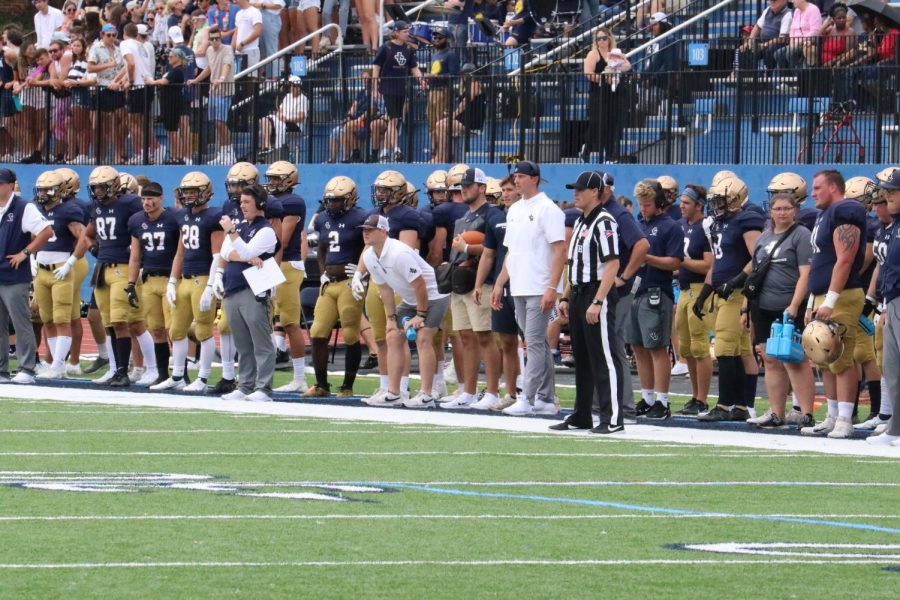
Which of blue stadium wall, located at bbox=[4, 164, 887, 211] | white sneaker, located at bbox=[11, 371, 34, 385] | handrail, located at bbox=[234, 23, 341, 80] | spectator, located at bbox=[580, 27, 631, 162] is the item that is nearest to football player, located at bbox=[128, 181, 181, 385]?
white sneaker, located at bbox=[11, 371, 34, 385]

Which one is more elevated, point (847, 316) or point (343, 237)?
point (343, 237)

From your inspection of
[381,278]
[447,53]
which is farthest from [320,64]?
[381,278]

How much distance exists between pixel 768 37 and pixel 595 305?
1046 centimetres

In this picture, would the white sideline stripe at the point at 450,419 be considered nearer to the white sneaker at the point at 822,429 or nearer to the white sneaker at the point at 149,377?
the white sneaker at the point at 822,429

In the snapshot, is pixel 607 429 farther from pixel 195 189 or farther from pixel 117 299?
pixel 117 299

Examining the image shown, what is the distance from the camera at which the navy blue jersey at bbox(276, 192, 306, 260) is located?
1546 cm

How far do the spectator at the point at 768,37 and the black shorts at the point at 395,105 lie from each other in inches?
173

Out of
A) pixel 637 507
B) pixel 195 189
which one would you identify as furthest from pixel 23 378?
pixel 637 507

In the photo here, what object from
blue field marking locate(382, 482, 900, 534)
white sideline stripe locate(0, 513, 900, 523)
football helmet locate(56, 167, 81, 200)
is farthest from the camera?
football helmet locate(56, 167, 81, 200)

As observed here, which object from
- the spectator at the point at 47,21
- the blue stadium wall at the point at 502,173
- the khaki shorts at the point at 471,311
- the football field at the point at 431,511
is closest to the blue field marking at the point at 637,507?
the football field at the point at 431,511

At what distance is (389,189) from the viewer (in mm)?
14820

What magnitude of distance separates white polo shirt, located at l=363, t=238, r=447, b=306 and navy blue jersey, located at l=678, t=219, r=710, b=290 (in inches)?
75.1

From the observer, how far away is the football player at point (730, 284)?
1316cm

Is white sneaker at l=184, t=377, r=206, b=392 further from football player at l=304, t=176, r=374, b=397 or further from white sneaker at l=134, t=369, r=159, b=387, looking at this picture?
football player at l=304, t=176, r=374, b=397
